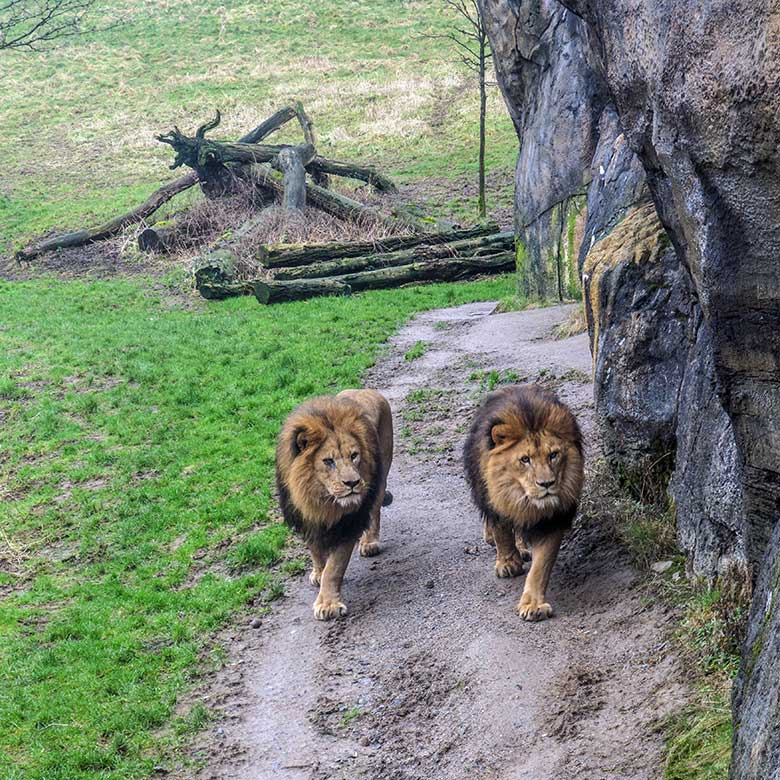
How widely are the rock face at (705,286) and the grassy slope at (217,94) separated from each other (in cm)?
2529

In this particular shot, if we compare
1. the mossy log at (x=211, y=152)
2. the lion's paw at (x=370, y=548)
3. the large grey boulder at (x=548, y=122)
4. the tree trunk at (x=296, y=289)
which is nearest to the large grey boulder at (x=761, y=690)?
the lion's paw at (x=370, y=548)

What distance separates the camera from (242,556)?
9.45 m

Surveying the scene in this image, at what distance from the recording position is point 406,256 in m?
23.0

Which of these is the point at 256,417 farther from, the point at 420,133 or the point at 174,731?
the point at 420,133

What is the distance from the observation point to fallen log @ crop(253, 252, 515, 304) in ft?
69.4

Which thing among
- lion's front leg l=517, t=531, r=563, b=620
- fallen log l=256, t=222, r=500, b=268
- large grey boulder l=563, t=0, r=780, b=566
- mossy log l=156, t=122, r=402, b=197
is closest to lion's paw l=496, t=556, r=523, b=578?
lion's front leg l=517, t=531, r=563, b=620

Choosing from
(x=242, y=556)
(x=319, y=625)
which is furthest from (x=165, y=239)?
(x=319, y=625)

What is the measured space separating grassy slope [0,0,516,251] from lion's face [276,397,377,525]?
79.7 ft

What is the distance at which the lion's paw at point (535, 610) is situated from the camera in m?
7.05

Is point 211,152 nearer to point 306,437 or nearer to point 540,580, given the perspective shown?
point 306,437

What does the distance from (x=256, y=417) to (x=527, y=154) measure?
8.09 m

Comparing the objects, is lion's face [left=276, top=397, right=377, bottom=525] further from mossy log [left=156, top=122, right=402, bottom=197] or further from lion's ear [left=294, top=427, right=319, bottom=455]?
mossy log [left=156, top=122, right=402, bottom=197]

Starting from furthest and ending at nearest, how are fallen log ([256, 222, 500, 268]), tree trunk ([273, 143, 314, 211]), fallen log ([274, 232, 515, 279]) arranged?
A: tree trunk ([273, 143, 314, 211])
fallen log ([256, 222, 500, 268])
fallen log ([274, 232, 515, 279])

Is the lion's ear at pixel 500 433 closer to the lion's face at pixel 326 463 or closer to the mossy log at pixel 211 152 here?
the lion's face at pixel 326 463
